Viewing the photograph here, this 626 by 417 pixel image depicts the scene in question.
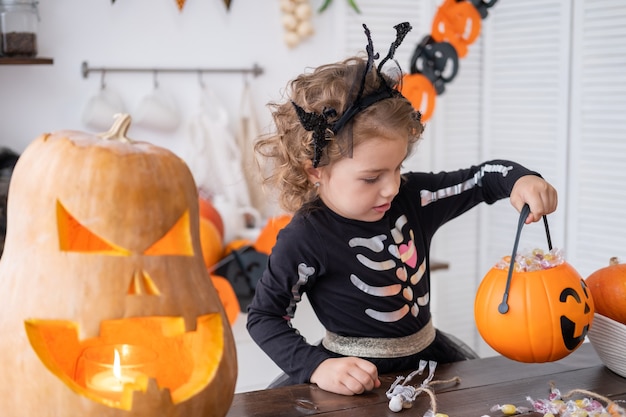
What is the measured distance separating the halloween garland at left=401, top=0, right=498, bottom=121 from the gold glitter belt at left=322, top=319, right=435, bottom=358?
154cm

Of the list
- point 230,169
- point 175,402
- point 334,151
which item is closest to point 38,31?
point 230,169

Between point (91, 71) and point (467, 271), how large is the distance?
1.87 m

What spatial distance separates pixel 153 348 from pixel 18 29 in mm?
1848

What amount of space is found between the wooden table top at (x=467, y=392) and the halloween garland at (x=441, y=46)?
5.54ft

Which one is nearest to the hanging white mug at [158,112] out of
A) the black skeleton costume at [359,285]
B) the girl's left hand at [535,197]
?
the black skeleton costume at [359,285]

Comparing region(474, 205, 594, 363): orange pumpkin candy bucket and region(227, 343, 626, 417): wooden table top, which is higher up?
region(474, 205, 594, 363): orange pumpkin candy bucket

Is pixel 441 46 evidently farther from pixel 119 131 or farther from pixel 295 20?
pixel 119 131

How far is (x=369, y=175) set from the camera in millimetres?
1386

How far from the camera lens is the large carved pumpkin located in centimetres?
88

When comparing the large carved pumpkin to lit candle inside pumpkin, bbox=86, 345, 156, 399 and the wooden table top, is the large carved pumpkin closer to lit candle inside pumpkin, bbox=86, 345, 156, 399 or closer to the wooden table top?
lit candle inside pumpkin, bbox=86, 345, 156, 399

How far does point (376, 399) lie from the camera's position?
1.15 m

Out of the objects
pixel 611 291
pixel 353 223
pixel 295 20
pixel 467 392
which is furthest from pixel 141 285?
pixel 295 20

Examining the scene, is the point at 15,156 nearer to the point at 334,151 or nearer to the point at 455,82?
the point at 334,151

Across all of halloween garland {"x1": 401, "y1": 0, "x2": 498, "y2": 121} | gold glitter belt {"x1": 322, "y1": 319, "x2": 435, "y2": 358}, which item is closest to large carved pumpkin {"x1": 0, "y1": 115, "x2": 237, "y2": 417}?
gold glitter belt {"x1": 322, "y1": 319, "x2": 435, "y2": 358}
